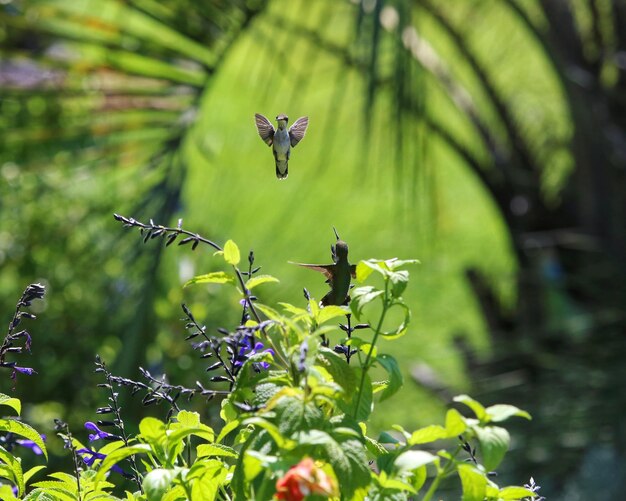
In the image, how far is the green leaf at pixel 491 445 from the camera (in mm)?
999

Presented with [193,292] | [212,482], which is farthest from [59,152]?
[212,482]

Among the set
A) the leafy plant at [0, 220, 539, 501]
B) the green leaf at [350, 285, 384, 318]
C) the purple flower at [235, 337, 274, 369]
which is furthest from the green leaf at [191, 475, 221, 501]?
the green leaf at [350, 285, 384, 318]

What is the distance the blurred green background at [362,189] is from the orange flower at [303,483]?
6.76 ft

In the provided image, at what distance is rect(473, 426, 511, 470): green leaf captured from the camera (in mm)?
999

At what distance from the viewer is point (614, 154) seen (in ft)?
13.2

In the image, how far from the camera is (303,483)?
0.91m

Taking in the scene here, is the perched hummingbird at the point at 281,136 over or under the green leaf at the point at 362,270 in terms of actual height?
over

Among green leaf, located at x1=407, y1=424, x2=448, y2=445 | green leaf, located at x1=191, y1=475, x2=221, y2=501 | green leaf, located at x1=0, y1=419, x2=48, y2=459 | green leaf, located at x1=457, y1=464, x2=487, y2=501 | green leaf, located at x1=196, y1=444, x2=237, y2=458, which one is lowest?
green leaf, located at x1=0, y1=419, x2=48, y2=459

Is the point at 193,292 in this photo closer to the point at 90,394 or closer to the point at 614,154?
the point at 90,394

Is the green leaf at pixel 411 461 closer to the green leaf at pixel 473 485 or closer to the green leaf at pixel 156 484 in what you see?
the green leaf at pixel 473 485

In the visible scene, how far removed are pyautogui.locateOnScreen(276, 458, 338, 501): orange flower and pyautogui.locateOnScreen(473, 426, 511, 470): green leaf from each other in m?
0.17

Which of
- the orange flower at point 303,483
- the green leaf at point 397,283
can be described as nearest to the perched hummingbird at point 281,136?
the green leaf at point 397,283

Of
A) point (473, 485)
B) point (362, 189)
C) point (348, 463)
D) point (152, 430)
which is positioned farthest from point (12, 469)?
point (362, 189)

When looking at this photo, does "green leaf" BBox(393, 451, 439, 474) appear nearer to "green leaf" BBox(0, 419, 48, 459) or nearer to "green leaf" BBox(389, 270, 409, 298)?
"green leaf" BBox(389, 270, 409, 298)
